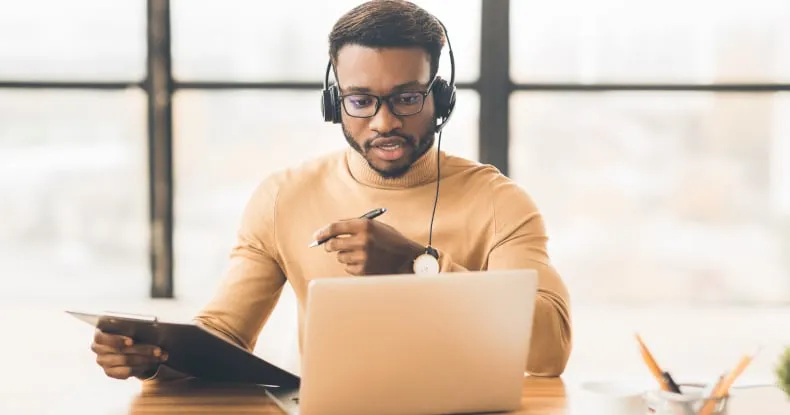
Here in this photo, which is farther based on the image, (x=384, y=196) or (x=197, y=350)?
(x=384, y=196)

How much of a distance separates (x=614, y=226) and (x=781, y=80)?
Answer: 2.40 ft

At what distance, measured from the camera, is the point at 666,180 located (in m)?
2.94

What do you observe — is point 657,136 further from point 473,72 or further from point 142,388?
point 142,388

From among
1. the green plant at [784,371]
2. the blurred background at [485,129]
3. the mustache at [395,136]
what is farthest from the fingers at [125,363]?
the blurred background at [485,129]

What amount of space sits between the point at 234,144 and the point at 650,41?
143 centimetres

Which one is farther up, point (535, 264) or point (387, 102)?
point (387, 102)

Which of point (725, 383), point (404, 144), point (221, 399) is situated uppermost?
point (404, 144)

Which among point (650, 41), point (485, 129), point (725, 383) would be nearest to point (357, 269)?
point (725, 383)

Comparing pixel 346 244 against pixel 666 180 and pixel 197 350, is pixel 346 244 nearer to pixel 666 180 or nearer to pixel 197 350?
pixel 197 350

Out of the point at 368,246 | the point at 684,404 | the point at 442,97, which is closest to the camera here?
the point at 684,404

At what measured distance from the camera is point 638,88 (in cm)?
292

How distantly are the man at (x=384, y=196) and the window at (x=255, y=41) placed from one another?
1055 mm

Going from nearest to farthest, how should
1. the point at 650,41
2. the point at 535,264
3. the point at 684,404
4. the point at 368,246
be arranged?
the point at 684,404, the point at 368,246, the point at 535,264, the point at 650,41

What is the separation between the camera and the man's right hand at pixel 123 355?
1.37 meters
